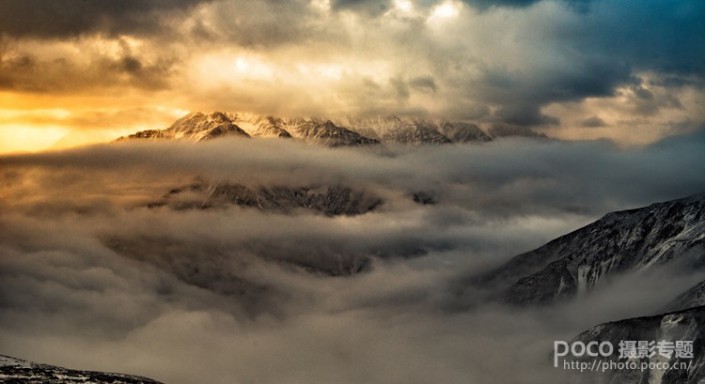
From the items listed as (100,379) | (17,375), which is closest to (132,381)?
(100,379)

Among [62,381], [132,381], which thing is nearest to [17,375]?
[62,381]

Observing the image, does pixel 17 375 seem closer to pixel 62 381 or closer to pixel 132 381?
pixel 62 381

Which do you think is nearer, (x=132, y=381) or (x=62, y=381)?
(x=62, y=381)

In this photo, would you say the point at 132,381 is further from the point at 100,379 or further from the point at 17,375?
the point at 17,375
